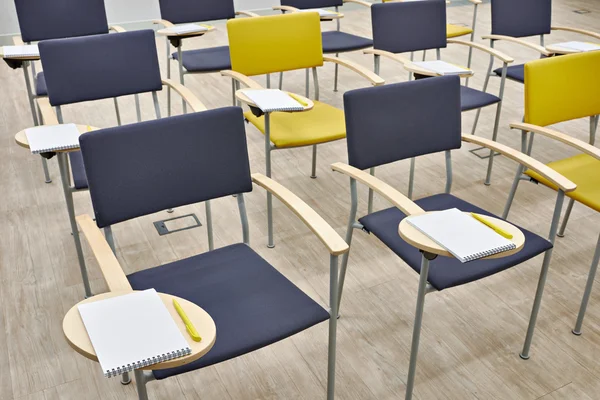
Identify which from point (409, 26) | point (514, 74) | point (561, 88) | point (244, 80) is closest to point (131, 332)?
point (244, 80)

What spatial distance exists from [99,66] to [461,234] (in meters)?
1.97

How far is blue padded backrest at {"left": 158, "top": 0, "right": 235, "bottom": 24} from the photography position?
14.2 ft

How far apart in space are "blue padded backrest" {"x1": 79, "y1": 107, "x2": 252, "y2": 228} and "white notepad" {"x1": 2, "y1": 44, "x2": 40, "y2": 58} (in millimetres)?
1674

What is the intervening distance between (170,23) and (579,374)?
325 cm

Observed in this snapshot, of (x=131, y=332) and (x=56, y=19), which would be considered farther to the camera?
(x=56, y=19)

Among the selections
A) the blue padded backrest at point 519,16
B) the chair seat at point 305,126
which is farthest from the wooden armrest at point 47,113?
the blue padded backrest at point 519,16

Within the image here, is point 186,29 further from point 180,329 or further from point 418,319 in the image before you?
point 180,329

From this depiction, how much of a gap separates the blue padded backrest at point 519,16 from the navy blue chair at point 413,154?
2.02m

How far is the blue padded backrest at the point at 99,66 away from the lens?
283cm

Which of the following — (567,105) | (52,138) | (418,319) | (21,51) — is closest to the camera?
(418,319)

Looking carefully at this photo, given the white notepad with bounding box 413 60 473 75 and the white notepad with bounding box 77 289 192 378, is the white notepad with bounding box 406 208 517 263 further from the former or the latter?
the white notepad with bounding box 413 60 473 75

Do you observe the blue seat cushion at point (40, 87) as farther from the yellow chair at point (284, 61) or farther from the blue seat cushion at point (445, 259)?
the blue seat cushion at point (445, 259)

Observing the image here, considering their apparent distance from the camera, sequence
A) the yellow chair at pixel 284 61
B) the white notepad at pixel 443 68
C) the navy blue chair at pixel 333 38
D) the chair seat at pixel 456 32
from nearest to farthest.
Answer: the yellow chair at pixel 284 61, the white notepad at pixel 443 68, the navy blue chair at pixel 333 38, the chair seat at pixel 456 32

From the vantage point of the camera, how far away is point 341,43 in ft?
14.3
